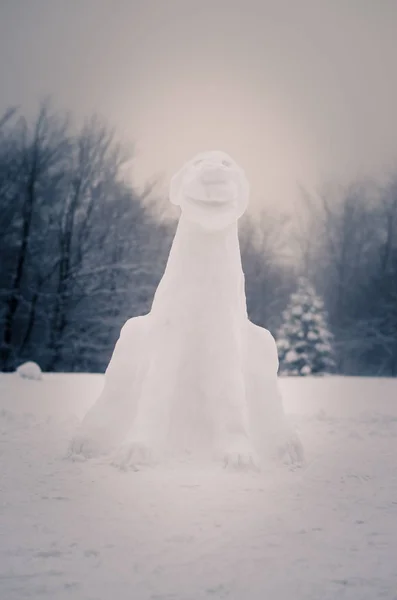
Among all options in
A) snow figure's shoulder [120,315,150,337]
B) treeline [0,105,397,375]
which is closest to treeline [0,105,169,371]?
treeline [0,105,397,375]

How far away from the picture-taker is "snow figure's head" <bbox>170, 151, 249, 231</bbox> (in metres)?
3.15

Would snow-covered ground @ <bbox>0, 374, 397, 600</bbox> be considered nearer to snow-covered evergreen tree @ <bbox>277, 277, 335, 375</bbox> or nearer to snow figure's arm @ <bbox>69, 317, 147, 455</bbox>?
snow figure's arm @ <bbox>69, 317, 147, 455</bbox>

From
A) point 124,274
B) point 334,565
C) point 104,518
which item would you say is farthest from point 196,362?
point 124,274

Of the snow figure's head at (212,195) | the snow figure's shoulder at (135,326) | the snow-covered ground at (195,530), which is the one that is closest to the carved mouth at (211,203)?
the snow figure's head at (212,195)

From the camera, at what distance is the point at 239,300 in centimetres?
331

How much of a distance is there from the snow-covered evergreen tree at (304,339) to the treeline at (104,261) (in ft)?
7.82

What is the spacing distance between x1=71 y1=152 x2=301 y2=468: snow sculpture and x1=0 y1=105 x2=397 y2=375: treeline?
10.4 meters

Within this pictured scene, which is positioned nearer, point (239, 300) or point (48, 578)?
point (48, 578)

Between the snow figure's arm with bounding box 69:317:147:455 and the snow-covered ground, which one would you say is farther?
the snow figure's arm with bounding box 69:317:147:455

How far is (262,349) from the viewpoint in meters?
3.43

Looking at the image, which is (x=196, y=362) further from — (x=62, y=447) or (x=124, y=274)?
→ (x=124, y=274)

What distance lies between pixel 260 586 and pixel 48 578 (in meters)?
0.59

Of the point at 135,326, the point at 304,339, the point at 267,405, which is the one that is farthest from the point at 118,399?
the point at 304,339

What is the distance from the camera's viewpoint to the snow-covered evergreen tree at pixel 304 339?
14.3 metres
